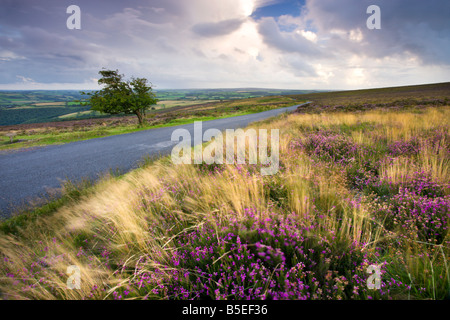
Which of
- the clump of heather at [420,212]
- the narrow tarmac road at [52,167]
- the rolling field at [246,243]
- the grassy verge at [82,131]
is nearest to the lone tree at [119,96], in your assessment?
the grassy verge at [82,131]

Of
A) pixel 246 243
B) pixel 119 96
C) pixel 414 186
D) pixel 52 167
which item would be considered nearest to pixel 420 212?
pixel 414 186

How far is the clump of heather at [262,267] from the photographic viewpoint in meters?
1.71

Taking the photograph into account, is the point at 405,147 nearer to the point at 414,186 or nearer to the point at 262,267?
the point at 414,186

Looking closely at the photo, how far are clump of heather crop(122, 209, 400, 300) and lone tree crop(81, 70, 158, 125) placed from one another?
2347cm

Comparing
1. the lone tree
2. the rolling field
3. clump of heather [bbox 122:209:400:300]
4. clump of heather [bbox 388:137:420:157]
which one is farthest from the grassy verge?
clump of heather [bbox 388:137:420:157]

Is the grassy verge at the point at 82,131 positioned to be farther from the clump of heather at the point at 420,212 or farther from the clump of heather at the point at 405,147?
the clump of heather at the point at 405,147

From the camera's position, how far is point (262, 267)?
183cm

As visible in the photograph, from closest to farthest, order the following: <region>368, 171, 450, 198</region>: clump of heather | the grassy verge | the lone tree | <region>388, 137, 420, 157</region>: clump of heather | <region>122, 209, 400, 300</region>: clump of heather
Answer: <region>122, 209, 400, 300</region>: clump of heather, <region>368, 171, 450, 198</region>: clump of heather, <region>388, 137, 420, 157</region>: clump of heather, the grassy verge, the lone tree

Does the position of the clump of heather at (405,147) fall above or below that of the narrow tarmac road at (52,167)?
above

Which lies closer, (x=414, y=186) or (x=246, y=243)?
(x=246, y=243)

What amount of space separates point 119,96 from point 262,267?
2463cm

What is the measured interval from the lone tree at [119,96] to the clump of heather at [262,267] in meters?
23.5

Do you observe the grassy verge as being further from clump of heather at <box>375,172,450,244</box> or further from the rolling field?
clump of heather at <box>375,172,450,244</box>

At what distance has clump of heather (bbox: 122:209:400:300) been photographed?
1.71 metres
